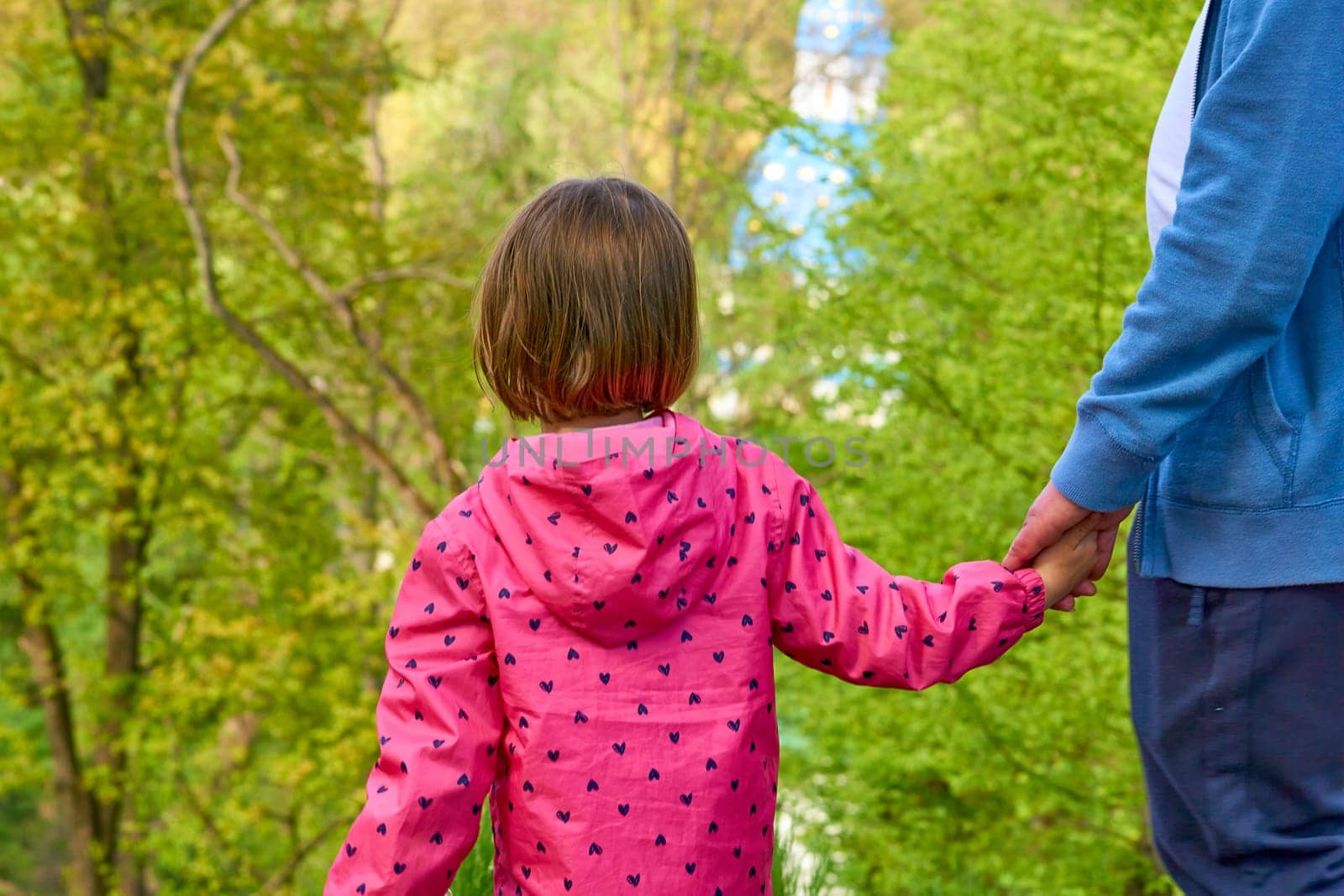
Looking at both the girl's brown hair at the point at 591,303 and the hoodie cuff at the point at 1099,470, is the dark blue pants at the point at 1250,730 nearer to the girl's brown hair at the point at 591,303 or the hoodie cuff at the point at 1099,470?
the hoodie cuff at the point at 1099,470

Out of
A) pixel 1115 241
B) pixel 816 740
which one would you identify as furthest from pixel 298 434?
pixel 1115 241

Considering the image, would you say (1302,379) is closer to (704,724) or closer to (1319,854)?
→ (1319,854)

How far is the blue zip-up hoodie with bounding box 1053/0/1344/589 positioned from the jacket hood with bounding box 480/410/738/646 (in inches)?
18.1

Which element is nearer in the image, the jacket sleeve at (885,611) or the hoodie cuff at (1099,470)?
the hoodie cuff at (1099,470)

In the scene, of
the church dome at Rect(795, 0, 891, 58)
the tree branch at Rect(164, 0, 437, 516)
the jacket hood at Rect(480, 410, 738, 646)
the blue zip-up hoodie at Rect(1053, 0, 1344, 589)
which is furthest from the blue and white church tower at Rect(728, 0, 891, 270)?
the blue zip-up hoodie at Rect(1053, 0, 1344, 589)

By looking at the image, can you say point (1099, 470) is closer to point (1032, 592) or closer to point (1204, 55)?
point (1032, 592)

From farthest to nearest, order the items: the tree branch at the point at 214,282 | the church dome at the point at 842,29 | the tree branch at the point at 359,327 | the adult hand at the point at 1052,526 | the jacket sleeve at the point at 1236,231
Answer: the church dome at the point at 842,29 < the tree branch at the point at 359,327 < the tree branch at the point at 214,282 < the adult hand at the point at 1052,526 < the jacket sleeve at the point at 1236,231

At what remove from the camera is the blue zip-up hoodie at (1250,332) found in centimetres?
123

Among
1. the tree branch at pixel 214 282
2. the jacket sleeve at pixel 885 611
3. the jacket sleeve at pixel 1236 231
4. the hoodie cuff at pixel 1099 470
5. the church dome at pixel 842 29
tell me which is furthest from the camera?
the church dome at pixel 842 29

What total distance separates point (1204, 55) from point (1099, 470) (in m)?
0.46

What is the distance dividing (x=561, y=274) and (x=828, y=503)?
3988 mm

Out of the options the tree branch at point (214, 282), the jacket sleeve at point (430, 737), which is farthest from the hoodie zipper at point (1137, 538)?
the tree branch at point (214, 282)

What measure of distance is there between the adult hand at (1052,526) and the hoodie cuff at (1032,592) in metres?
0.01

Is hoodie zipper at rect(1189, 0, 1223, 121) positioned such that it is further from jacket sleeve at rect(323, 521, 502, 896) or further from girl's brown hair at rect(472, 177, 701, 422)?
jacket sleeve at rect(323, 521, 502, 896)
